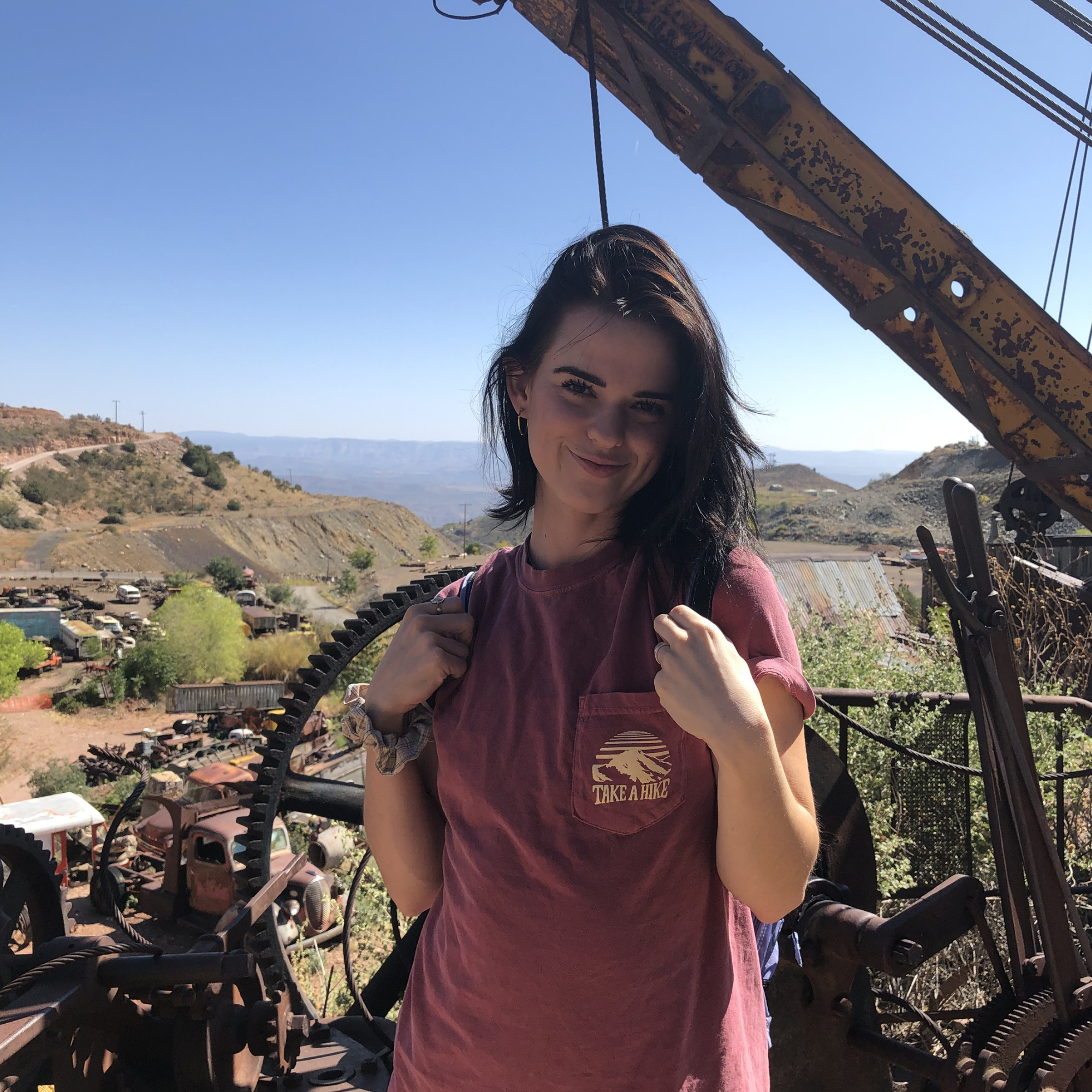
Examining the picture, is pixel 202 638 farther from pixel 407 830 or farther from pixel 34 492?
pixel 34 492

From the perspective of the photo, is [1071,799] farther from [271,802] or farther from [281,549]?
[281,549]

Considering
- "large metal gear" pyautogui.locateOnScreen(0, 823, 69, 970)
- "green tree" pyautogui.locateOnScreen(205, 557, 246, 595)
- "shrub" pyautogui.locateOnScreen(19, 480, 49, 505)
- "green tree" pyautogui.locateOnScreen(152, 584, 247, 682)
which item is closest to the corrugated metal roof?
"large metal gear" pyautogui.locateOnScreen(0, 823, 69, 970)

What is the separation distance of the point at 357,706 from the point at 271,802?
1.66 metres

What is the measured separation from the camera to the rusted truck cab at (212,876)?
968 centimetres

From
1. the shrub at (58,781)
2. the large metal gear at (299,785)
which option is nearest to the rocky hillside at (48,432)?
the shrub at (58,781)

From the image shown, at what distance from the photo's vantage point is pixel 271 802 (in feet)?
9.02

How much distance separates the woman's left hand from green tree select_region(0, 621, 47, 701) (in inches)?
988

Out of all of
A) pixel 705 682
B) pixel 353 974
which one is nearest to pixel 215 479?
pixel 353 974

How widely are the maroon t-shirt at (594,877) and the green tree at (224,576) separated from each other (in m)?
43.0

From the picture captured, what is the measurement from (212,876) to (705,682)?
10.9m

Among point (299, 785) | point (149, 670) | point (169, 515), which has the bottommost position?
point (149, 670)

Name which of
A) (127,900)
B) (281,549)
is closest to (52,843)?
(127,900)

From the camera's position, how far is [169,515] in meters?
62.5

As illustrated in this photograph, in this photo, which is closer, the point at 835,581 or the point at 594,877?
the point at 594,877
